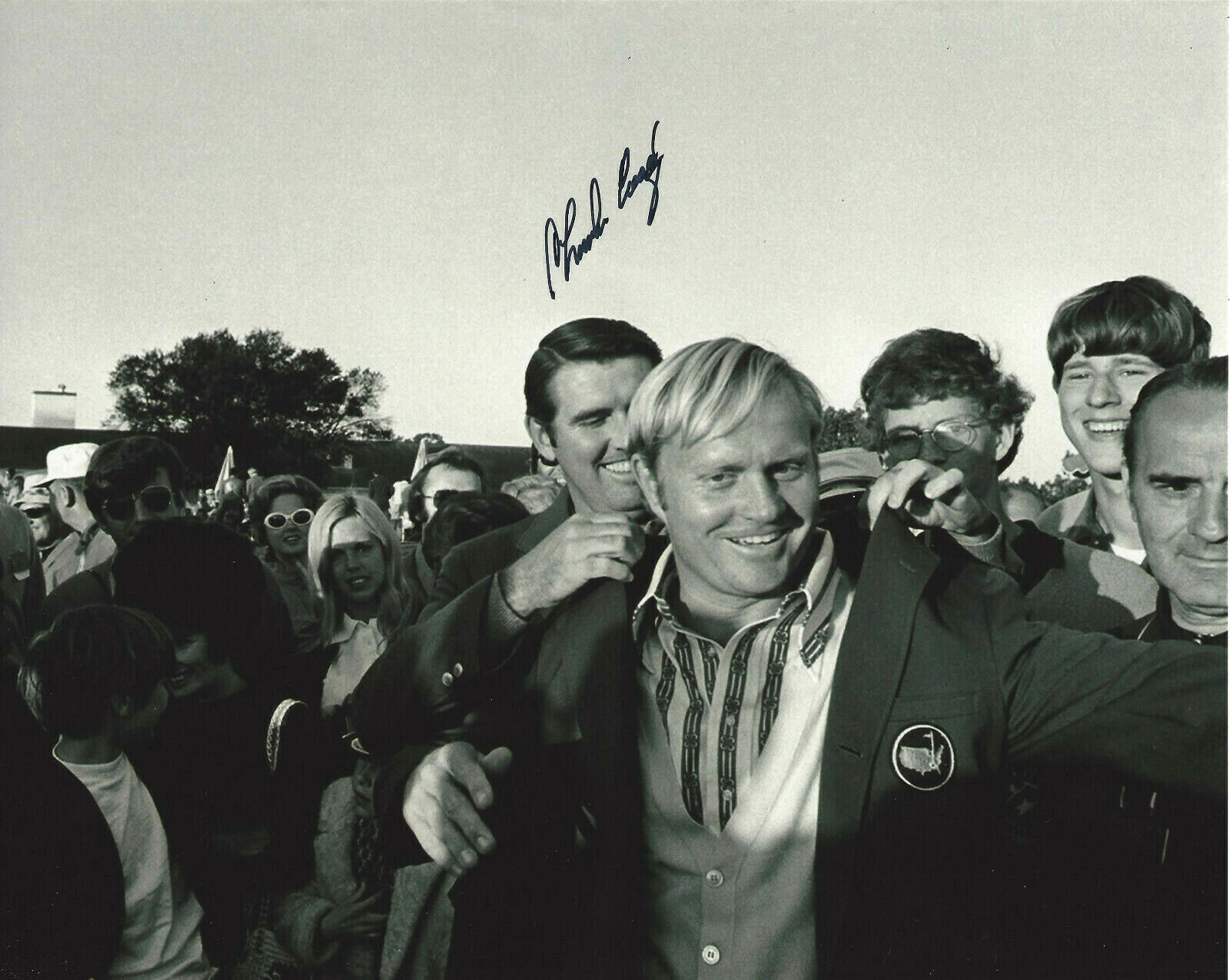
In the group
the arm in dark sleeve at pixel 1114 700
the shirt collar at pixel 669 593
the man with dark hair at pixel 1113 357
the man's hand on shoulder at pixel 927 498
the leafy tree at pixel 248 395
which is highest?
the leafy tree at pixel 248 395

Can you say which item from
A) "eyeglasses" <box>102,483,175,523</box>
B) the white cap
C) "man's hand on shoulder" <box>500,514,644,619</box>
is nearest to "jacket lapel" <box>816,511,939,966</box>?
"man's hand on shoulder" <box>500,514,644,619</box>

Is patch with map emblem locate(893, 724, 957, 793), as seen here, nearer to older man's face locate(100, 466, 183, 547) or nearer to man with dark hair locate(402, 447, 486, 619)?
older man's face locate(100, 466, 183, 547)

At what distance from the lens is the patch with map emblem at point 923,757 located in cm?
173

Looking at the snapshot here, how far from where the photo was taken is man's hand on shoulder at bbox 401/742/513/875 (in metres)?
1.77

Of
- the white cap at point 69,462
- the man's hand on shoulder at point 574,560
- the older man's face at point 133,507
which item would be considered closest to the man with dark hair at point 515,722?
the man's hand on shoulder at point 574,560

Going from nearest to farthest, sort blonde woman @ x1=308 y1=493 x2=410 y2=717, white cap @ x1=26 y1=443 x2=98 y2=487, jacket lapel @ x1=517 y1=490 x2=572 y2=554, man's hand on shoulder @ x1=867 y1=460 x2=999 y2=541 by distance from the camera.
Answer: man's hand on shoulder @ x1=867 y1=460 x2=999 y2=541 → jacket lapel @ x1=517 y1=490 x2=572 y2=554 → blonde woman @ x1=308 y1=493 x2=410 y2=717 → white cap @ x1=26 y1=443 x2=98 y2=487

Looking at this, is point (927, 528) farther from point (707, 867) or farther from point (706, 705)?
point (707, 867)

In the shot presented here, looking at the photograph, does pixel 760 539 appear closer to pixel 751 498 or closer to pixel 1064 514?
pixel 751 498

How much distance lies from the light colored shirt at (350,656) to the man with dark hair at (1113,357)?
264 centimetres

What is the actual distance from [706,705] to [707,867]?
296 millimetres

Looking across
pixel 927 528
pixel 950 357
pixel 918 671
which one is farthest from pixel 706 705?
pixel 950 357

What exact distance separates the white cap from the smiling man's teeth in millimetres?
5577

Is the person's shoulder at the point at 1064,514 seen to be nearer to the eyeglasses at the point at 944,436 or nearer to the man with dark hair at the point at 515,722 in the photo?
the eyeglasses at the point at 944,436

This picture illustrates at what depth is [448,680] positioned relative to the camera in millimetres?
2150
